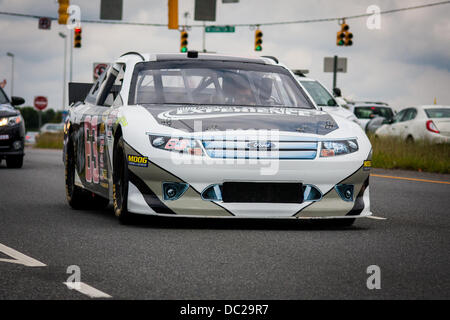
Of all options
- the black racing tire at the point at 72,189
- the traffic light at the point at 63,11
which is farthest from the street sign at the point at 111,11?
the black racing tire at the point at 72,189

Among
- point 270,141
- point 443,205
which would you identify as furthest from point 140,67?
point 443,205

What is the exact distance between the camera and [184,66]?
32.7ft

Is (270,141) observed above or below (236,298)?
above

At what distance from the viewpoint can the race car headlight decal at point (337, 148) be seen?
336 inches

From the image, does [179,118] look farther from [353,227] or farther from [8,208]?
[8,208]

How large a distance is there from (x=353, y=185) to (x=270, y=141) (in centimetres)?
88

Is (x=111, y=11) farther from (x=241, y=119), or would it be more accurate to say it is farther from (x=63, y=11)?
(x=241, y=119)

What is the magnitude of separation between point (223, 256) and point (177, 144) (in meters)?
1.55

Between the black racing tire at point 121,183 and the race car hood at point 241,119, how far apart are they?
0.44 metres

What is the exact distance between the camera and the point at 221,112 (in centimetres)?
893

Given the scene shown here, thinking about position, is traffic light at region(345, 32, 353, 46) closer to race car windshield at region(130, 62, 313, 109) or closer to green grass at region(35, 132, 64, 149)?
green grass at region(35, 132, 64, 149)

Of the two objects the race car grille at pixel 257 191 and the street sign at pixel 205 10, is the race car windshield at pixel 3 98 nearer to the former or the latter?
the street sign at pixel 205 10

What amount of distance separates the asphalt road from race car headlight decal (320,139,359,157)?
683 millimetres

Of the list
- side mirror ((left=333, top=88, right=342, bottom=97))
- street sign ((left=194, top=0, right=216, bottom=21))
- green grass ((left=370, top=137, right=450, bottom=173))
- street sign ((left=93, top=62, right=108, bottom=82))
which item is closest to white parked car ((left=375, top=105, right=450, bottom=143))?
green grass ((left=370, top=137, right=450, bottom=173))
